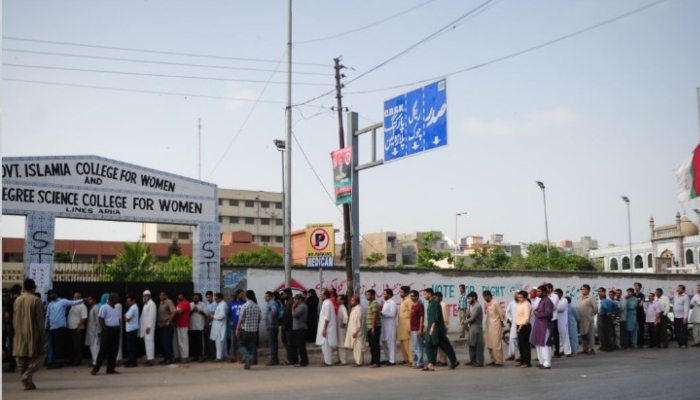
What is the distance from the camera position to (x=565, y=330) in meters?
17.6

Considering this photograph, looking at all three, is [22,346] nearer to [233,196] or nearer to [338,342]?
[338,342]

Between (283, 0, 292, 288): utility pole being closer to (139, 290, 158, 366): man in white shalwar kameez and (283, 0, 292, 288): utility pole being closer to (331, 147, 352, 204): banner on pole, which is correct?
(331, 147, 352, 204): banner on pole

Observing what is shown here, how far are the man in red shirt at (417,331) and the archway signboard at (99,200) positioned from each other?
21.3 ft

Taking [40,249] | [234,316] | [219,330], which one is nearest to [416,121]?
[234,316]

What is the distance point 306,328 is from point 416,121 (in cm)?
574

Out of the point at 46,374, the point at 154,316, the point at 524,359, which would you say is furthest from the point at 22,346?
the point at 524,359

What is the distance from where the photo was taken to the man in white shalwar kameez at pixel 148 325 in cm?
1655

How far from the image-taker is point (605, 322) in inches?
752

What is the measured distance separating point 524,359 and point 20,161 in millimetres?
12396

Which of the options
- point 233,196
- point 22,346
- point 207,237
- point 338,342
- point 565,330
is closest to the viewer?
point 22,346

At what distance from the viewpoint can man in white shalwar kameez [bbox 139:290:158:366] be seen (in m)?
16.5

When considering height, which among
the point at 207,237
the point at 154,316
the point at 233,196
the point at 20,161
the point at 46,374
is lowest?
the point at 46,374

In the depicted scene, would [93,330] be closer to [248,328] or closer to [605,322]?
[248,328]

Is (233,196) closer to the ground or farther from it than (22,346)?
farther from it
